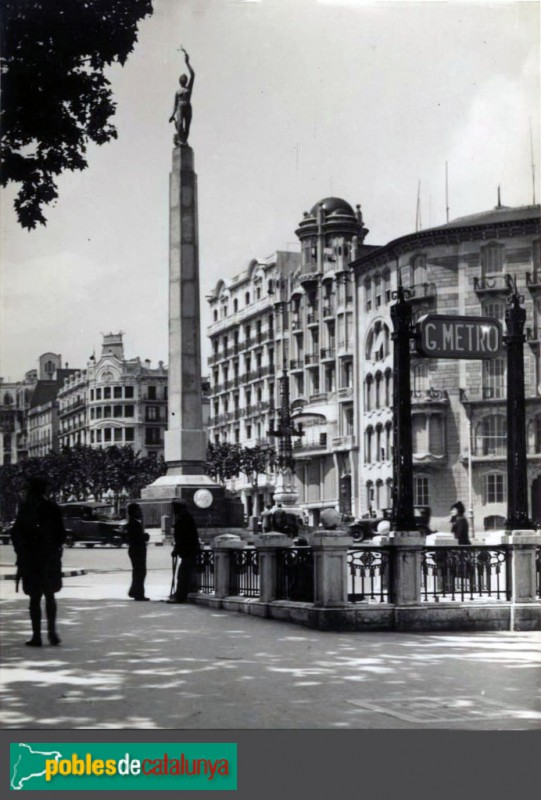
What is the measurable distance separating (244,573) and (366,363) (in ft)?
161

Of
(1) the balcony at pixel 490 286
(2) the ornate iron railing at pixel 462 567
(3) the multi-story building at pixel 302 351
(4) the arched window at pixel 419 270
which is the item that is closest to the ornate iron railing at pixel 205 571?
(2) the ornate iron railing at pixel 462 567

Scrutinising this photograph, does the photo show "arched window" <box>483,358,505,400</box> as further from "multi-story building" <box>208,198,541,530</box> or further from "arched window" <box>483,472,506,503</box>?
"arched window" <box>483,472,506,503</box>

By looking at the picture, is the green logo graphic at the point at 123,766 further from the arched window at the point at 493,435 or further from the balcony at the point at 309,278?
the balcony at the point at 309,278

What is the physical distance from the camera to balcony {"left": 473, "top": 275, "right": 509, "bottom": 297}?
54.7 meters

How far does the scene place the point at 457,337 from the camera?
44.9 feet

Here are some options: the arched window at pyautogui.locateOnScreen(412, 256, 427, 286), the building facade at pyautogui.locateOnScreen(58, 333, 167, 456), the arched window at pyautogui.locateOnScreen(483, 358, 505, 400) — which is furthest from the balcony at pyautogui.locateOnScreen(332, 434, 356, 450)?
the arched window at pyautogui.locateOnScreen(412, 256, 427, 286)

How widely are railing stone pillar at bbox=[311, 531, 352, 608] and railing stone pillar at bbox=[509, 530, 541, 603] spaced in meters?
2.24

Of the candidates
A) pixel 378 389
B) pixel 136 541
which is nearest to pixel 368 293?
pixel 378 389

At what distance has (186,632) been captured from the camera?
45.0ft

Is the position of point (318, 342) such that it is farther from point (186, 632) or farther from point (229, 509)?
point (186, 632)

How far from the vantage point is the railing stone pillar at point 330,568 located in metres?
14.0

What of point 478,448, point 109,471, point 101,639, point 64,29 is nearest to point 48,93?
point 64,29

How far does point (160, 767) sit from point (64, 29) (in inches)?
274

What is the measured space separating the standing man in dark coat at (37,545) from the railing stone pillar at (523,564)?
5.92 m
